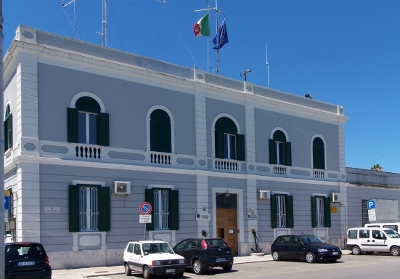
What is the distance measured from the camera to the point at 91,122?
2305cm

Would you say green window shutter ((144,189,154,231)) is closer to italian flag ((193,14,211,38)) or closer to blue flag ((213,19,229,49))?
italian flag ((193,14,211,38))

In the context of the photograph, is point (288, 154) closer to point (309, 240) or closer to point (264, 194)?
point (264, 194)

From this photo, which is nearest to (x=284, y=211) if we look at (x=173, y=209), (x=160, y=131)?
(x=173, y=209)

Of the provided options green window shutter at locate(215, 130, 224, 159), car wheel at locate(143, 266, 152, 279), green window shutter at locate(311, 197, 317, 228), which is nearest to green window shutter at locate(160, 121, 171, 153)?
green window shutter at locate(215, 130, 224, 159)

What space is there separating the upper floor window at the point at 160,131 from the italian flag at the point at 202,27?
6479 mm

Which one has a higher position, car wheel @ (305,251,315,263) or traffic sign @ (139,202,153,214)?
traffic sign @ (139,202,153,214)

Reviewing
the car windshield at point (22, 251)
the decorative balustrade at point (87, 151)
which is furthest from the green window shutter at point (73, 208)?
the car windshield at point (22, 251)

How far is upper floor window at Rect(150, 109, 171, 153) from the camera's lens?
24812 mm

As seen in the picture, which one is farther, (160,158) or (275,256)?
(275,256)

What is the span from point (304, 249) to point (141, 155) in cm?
870

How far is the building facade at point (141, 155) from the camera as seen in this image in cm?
2117

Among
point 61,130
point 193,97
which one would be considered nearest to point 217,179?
point 193,97

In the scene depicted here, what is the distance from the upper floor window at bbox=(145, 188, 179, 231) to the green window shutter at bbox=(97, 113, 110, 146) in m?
3.28

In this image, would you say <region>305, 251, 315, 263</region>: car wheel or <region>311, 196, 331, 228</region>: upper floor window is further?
<region>311, 196, 331, 228</region>: upper floor window
